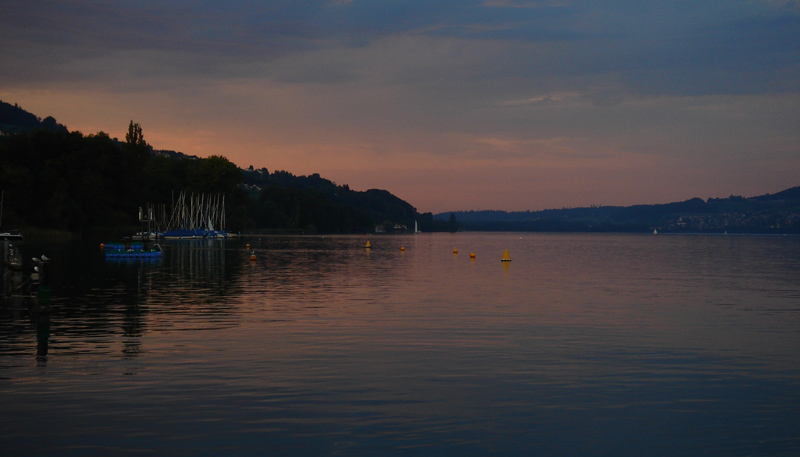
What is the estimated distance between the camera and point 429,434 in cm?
1398

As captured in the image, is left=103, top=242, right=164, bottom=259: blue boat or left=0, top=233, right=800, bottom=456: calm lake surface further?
left=103, top=242, right=164, bottom=259: blue boat

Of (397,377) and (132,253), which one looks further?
(132,253)

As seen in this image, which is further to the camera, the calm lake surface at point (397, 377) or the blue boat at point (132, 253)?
the blue boat at point (132, 253)

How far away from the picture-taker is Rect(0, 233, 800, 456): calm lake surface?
1370 cm

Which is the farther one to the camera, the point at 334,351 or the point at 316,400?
the point at 334,351

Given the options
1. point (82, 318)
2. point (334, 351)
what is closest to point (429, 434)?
point (334, 351)

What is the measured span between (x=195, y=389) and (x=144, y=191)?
176m

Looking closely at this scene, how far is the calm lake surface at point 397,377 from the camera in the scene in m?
13.7

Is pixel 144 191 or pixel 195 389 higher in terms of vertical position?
pixel 144 191

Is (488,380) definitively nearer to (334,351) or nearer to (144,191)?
(334,351)

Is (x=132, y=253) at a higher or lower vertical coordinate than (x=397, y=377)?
higher

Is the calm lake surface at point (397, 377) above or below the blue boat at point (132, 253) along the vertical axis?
below

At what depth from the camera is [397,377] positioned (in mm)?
19219

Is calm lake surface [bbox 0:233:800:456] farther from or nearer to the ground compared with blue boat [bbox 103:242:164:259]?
nearer to the ground
